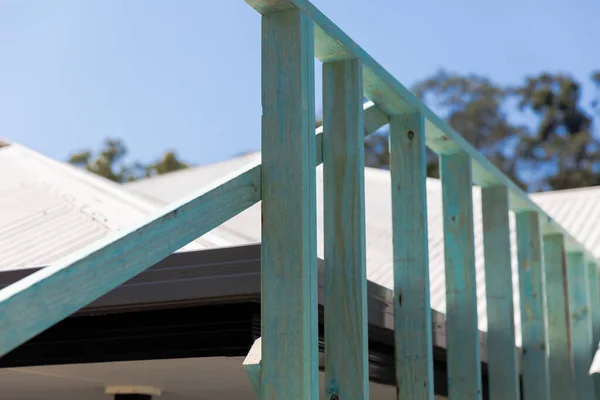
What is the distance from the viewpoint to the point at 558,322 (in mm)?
4719

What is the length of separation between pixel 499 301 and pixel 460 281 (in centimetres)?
49

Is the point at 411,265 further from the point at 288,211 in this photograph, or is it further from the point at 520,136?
the point at 520,136

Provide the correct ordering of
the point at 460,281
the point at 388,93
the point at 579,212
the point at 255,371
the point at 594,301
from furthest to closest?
1. the point at 579,212
2. the point at 594,301
3. the point at 460,281
4. the point at 388,93
5. the point at 255,371

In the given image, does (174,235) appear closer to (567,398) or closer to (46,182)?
(46,182)

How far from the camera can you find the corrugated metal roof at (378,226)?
16.8 ft

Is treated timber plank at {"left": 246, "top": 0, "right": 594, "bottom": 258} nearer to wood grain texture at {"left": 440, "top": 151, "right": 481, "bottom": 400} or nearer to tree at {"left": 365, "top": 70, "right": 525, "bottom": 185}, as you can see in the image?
wood grain texture at {"left": 440, "top": 151, "right": 481, "bottom": 400}

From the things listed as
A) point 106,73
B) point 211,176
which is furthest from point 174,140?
point 211,176

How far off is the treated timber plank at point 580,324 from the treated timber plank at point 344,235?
2494 millimetres

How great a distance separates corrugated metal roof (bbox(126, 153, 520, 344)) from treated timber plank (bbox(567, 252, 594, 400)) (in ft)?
1.30

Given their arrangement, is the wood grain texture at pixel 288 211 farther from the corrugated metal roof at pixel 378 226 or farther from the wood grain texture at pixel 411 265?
the corrugated metal roof at pixel 378 226

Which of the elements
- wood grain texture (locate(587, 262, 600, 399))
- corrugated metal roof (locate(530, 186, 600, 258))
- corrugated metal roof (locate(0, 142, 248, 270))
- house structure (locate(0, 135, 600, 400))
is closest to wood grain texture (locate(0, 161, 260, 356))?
house structure (locate(0, 135, 600, 400))

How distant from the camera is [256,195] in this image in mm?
2436

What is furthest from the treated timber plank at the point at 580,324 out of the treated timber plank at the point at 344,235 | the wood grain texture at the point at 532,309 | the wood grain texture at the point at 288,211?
the wood grain texture at the point at 288,211

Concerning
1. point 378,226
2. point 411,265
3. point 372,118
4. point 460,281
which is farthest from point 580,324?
point 372,118
